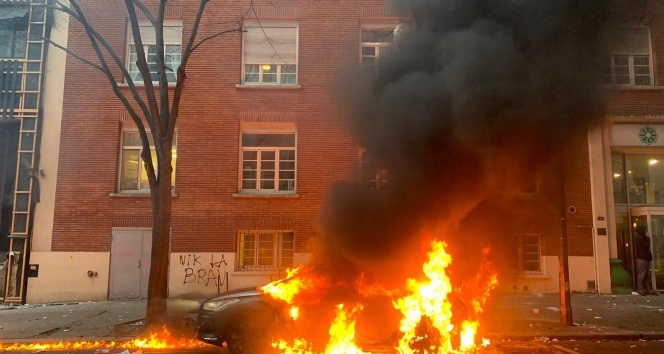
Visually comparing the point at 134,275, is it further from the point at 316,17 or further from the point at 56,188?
the point at 316,17

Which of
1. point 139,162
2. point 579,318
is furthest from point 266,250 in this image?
point 579,318

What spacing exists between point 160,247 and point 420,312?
16.2ft

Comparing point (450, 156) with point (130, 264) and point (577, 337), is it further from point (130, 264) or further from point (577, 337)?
point (130, 264)

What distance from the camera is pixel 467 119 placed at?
644 centimetres

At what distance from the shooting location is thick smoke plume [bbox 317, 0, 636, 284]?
6418 mm

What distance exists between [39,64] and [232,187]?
6280 mm

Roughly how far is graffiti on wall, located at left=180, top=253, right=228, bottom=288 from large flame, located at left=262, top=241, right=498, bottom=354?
631 cm

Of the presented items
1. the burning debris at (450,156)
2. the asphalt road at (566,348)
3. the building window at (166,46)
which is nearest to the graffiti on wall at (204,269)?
the asphalt road at (566,348)

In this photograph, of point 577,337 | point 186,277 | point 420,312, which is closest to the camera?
point 420,312

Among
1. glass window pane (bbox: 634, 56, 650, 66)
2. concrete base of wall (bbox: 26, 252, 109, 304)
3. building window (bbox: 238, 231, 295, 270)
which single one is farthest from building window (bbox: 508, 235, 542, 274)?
concrete base of wall (bbox: 26, 252, 109, 304)

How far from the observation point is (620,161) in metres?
13.1

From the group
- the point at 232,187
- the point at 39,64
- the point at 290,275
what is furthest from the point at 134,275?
the point at 290,275

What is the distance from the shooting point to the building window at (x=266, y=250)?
1255 cm

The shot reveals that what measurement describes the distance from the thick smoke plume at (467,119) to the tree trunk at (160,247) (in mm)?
3349
